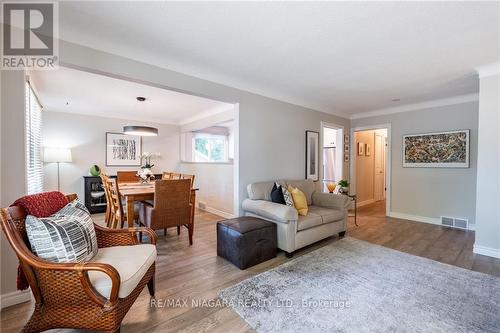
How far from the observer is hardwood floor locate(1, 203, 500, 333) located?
1.67 m

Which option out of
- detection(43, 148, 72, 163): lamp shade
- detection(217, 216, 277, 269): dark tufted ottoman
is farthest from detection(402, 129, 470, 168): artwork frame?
detection(43, 148, 72, 163): lamp shade

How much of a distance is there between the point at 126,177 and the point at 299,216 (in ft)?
12.0

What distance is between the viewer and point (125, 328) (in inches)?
63.4

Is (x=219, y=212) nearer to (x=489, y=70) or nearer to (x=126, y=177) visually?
(x=126, y=177)

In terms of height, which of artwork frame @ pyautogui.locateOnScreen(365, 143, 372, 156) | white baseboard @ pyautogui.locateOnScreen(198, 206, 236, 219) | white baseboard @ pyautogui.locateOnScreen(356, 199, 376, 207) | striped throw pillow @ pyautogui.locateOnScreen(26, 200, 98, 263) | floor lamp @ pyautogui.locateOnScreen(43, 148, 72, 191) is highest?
artwork frame @ pyautogui.locateOnScreen(365, 143, 372, 156)

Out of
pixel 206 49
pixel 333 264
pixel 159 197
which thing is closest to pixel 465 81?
pixel 333 264

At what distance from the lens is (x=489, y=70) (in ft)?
9.10

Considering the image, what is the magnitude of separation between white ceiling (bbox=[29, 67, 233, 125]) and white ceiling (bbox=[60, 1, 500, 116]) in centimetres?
125

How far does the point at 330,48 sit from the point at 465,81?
2.48 metres

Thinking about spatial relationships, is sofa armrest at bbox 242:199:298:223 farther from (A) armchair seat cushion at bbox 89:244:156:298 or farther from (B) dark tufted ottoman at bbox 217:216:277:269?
(A) armchair seat cushion at bbox 89:244:156:298

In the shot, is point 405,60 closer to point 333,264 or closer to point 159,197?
point 333,264

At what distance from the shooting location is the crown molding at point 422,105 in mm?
3916

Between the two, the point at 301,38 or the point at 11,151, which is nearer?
the point at 11,151

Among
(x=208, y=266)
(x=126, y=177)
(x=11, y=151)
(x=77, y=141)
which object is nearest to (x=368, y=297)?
(x=208, y=266)
